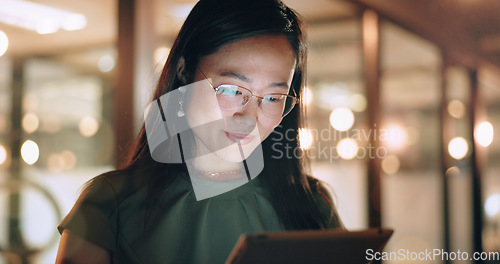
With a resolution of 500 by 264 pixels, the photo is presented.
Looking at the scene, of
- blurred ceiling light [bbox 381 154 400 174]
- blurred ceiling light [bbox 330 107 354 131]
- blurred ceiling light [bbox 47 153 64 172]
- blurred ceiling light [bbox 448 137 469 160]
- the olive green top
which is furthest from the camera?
blurred ceiling light [bbox 448 137 469 160]

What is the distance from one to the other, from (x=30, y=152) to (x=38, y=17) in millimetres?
505

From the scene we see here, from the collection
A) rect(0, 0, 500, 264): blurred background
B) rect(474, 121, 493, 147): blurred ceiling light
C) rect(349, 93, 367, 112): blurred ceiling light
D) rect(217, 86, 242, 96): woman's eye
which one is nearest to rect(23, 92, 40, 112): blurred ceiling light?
rect(0, 0, 500, 264): blurred background

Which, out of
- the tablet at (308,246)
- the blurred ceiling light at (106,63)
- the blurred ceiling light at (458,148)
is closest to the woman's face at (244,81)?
the tablet at (308,246)

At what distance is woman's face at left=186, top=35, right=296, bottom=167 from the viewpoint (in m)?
0.89

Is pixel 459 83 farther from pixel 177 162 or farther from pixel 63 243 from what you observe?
pixel 63 243

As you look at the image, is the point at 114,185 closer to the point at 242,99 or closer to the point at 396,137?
the point at 242,99

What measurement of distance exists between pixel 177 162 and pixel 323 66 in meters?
2.02

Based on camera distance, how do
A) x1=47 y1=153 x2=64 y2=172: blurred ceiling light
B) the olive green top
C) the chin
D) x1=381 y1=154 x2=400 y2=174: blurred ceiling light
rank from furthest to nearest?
x1=381 y1=154 x2=400 y2=174: blurred ceiling light
x1=47 y1=153 x2=64 y2=172: blurred ceiling light
the chin
the olive green top

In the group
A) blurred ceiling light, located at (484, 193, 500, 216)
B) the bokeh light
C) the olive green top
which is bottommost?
blurred ceiling light, located at (484, 193, 500, 216)

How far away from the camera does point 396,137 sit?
3186 millimetres

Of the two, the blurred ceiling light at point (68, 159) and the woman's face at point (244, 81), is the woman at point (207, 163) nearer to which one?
the woman's face at point (244, 81)

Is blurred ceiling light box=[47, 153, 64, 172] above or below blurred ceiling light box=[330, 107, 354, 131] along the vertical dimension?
below

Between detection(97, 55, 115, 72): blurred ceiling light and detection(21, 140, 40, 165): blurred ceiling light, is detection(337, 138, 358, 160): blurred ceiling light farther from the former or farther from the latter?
detection(21, 140, 40, 165): blurred ceiling light

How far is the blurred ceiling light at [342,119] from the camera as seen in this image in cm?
267
